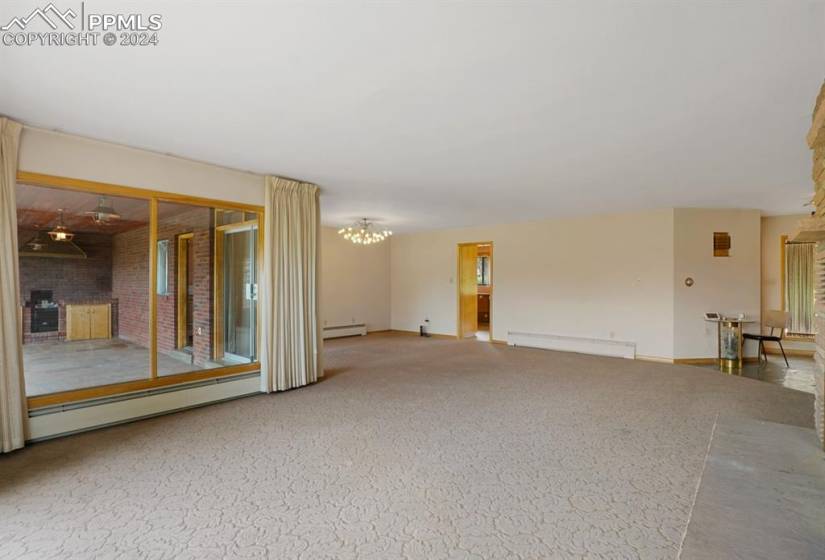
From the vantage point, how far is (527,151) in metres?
3.92

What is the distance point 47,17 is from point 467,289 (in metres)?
8.53

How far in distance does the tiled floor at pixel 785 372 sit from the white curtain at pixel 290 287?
20.3ft

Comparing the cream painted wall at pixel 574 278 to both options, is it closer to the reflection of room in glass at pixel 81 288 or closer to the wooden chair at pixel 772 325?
the wooden chair at pixel 772 325

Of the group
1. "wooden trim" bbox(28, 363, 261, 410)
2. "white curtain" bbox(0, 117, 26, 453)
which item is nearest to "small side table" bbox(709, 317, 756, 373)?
"wooden trim" bbox(28, 363, 261, 410)

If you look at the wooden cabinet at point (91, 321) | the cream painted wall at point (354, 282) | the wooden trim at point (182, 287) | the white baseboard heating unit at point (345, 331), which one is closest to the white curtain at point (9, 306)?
the wooden cabinet at point (91, 321)

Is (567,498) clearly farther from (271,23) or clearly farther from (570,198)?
(570,198)

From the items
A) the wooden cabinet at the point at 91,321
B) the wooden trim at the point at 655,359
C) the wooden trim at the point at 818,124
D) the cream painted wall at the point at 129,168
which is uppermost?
the cream painted wall at the point at 129,168

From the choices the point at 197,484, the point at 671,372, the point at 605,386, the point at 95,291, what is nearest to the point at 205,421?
the point at 197,484

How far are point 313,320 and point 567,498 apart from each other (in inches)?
143

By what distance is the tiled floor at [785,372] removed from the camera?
5.42 metres

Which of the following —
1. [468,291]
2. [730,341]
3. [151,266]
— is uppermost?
[151,266]

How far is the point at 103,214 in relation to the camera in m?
4.21

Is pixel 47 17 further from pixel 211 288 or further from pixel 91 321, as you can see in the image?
pixel 211 288

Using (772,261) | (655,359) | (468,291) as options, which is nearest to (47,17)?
(655,359)
